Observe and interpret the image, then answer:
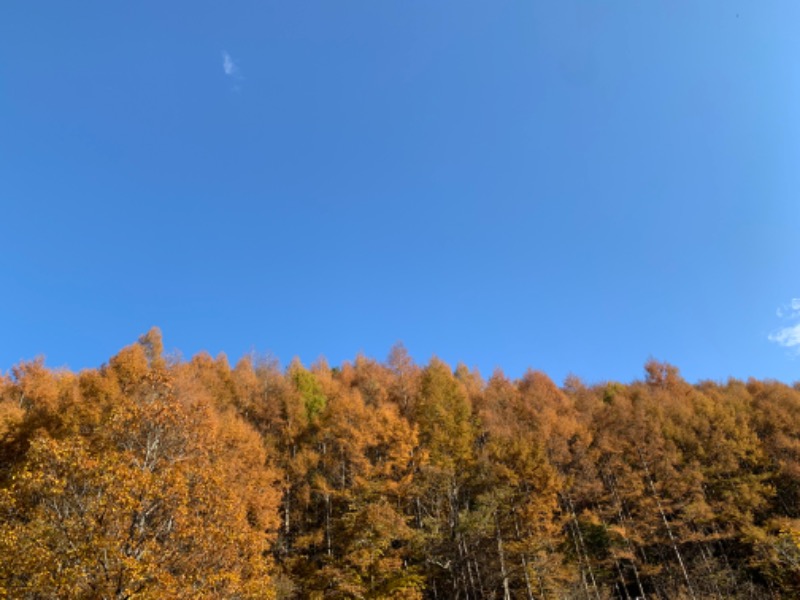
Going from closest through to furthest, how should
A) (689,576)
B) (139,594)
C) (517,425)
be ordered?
(139,594)
(689,576)
(517,425)

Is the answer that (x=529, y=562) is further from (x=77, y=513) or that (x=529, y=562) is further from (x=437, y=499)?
(x=77, y=513)

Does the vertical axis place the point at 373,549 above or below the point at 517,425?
below

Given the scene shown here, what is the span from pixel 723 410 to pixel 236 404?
48.4 metres

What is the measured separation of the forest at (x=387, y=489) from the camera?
1206 cm

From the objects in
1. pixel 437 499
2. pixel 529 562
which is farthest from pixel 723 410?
pixel 437 499

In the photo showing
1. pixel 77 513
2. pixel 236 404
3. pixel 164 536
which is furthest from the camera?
pixel 236 404

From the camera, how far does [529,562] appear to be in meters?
26.7

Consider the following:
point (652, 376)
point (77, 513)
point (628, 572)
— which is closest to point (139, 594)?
point (77, 513)

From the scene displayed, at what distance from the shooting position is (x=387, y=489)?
29.1 meters

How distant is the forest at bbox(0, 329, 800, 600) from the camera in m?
12.1

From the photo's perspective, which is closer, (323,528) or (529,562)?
(529,562)

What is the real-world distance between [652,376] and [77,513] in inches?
2632

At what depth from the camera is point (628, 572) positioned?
3591 centimetres

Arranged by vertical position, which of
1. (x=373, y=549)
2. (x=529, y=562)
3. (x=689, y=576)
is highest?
(x=373, y=549)
